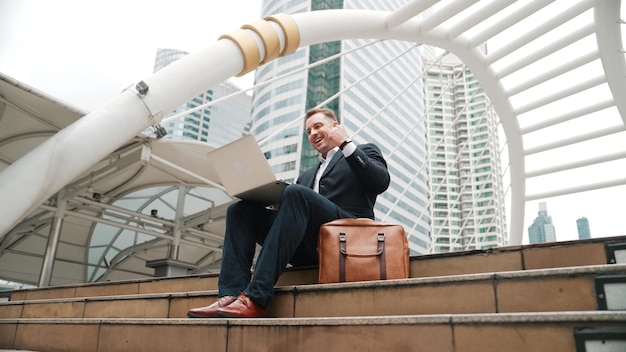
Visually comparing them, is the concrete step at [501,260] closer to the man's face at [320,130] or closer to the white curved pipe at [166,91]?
the man's face at [320,130]

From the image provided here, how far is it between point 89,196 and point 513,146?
1006cm

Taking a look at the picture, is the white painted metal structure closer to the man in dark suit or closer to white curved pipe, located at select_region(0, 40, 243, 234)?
white curved pipe, located at select_region(0, 40, 243, 234)

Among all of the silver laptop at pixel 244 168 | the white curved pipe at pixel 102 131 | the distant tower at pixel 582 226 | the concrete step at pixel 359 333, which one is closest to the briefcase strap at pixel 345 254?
the silver laptop at pixel 244 168

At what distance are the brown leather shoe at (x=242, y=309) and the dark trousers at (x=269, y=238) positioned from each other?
30 mm

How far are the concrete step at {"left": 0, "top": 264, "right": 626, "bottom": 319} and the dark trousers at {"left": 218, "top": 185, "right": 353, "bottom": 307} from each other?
208 millimetres

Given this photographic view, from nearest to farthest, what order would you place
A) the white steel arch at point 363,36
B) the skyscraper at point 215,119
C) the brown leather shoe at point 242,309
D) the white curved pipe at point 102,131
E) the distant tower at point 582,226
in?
1. the brown leather shoe at point 242,309
2. the white curved pipe at point 102,131
3. the white steel arch at point 363,36
4. the skyscraper at point 215,119
5. the distant tower at point 582,226

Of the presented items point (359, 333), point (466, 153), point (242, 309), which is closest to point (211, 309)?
point (242, 309)

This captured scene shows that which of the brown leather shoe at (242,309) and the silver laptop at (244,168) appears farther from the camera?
the silver laptop at (244,168)

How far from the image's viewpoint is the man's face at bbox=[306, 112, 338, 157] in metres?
3.18

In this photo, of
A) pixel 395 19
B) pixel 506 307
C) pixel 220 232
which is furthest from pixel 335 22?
pixel 220 232

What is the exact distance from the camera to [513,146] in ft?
33.4

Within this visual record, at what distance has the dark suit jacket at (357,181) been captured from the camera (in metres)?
2.89

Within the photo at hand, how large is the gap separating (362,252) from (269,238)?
21.3 inches

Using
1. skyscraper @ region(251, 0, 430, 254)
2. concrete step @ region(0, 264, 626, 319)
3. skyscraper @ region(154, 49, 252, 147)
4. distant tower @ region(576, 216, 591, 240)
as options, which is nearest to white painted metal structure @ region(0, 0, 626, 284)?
concrete step @ region(0, 264, 626, 319)
